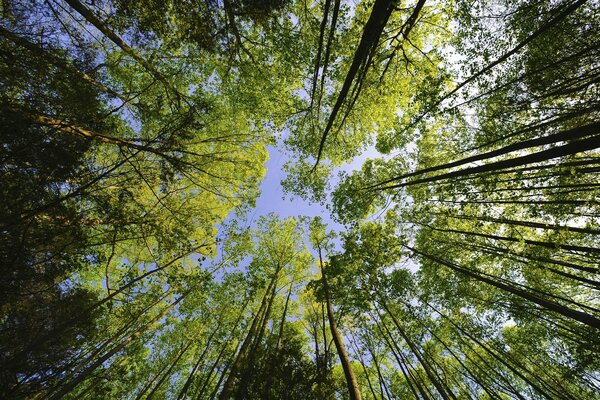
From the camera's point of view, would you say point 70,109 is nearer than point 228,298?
Yes

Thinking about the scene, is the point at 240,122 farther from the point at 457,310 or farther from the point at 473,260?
the point at 457,310

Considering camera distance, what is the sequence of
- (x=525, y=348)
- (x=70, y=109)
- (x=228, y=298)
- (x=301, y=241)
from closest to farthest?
(x=70, y=109) → (x=525, y=348) → (x=228, y=298) → (x=301, y=241)

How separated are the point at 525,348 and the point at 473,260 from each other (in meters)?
4.27

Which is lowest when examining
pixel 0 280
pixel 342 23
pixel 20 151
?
pixel 0 280

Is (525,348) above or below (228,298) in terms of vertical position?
below

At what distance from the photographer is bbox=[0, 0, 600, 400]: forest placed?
4.14m

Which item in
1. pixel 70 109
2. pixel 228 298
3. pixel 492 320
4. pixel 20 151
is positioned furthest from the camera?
pixel 228 298

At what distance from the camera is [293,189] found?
1216 centimetres

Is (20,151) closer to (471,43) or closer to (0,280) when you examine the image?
(0,280)

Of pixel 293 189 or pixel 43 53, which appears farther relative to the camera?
pixel 293 189

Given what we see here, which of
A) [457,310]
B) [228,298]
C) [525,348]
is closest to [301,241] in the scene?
[228,298]

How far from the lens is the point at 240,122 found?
32.9ft

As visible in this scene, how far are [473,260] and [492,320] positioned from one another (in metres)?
2.22

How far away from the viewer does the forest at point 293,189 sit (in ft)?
13.6
